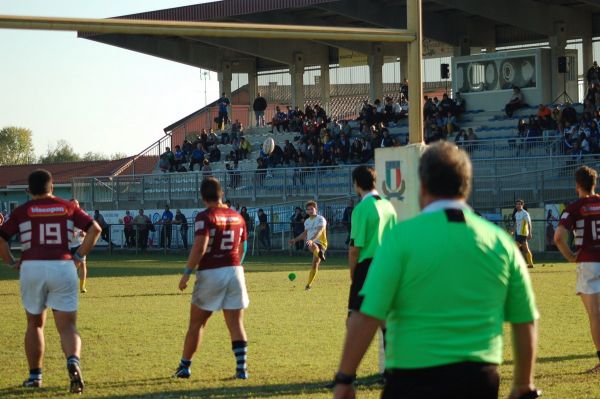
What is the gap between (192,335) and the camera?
35.4 ft

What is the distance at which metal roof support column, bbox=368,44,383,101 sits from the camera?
50531 mm

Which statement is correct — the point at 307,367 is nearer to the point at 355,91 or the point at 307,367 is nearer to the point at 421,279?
the point at 421,279

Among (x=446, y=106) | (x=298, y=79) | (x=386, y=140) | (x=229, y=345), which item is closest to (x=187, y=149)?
(x=298, y=79)

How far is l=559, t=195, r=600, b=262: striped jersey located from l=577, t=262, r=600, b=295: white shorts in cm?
6

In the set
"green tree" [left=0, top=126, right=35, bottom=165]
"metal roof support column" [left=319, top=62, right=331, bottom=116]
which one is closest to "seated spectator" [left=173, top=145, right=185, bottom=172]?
"metal roof support column" [left=319, top=62, right=331, bottom=116]

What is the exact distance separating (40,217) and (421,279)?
616 centimetres

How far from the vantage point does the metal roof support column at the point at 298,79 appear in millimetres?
53781

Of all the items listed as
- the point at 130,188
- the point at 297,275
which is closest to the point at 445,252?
the point at 297,275

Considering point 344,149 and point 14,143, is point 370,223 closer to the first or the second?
point 344,149

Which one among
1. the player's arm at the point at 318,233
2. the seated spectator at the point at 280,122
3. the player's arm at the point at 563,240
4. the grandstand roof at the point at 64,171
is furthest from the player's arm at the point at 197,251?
the grandstand roof at the point at 64,171

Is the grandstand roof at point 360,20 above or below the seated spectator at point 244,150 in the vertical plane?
above

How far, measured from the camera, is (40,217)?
10086 mm

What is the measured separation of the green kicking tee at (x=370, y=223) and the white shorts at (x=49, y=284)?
253 centimetres

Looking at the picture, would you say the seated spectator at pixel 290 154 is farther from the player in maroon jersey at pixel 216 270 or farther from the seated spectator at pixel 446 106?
the player in maroon jersey at pixel 216 270
